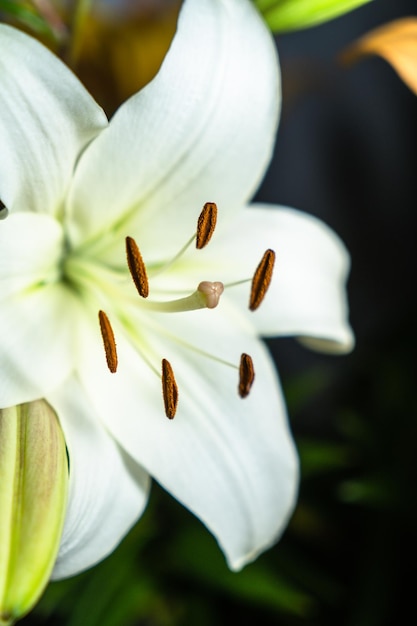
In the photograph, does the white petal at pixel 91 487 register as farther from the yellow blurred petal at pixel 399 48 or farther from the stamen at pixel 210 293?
the yellow blurred petal at pixel 399 48

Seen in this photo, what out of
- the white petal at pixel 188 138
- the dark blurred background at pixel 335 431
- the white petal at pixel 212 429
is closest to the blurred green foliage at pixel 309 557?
the dark blurred background at pixel 335 431

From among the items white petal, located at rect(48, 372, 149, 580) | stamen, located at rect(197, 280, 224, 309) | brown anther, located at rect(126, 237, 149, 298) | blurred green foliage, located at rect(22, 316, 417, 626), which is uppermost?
brown anther, located at rect(126, 237, 149, 298)

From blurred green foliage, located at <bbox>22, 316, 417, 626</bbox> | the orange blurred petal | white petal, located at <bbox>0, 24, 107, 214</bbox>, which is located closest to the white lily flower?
white petal, located at <bbox>0, 24, 107, 214</bbox>

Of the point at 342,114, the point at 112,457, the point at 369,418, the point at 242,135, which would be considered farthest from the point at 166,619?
the point at 342,114

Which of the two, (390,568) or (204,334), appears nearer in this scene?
(204,334)

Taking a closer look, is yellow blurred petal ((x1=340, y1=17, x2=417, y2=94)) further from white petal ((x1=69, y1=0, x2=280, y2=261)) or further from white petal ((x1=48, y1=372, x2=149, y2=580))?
white petal ((x1=48, y1=372, x2=149, y2=580))

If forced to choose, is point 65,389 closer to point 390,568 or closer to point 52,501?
point 52,501
